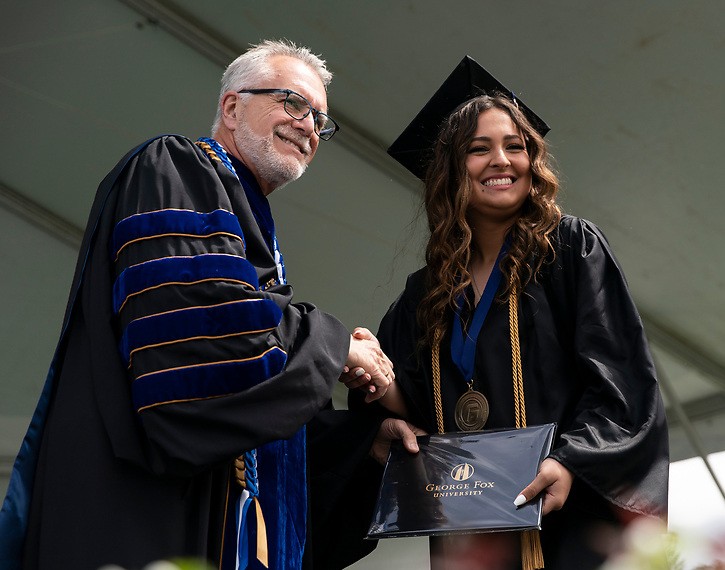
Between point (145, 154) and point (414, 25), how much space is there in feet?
6.42

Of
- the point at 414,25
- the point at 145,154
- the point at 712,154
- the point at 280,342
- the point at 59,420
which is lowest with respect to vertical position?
the point at 59,420

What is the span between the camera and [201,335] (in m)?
2.52

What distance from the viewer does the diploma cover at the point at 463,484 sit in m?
2.62

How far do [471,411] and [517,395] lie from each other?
14cm

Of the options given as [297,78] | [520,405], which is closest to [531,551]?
[520,405]

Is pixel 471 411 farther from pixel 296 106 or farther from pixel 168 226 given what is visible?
pixel 296 106

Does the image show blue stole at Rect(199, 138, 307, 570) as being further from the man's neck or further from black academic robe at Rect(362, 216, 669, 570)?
black academic robe at Rect(362, 216, 669, 570)

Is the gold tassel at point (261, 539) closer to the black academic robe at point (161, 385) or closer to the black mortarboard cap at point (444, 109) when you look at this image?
the black academic robe at point (161, 385)

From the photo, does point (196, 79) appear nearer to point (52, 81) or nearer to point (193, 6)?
point (193, 6)

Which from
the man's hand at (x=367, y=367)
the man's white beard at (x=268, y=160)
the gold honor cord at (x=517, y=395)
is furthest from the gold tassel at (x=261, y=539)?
the man's white beard at (x=268, y=160)

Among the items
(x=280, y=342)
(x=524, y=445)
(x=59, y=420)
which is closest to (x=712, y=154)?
(x=524, y=445)

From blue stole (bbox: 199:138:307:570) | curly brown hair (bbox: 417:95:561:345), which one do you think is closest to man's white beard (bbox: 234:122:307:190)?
blue stole (bbox: 199:138:307:570)

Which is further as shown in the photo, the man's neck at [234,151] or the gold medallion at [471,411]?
the man's neck at [234,151]

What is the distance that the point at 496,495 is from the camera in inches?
104
